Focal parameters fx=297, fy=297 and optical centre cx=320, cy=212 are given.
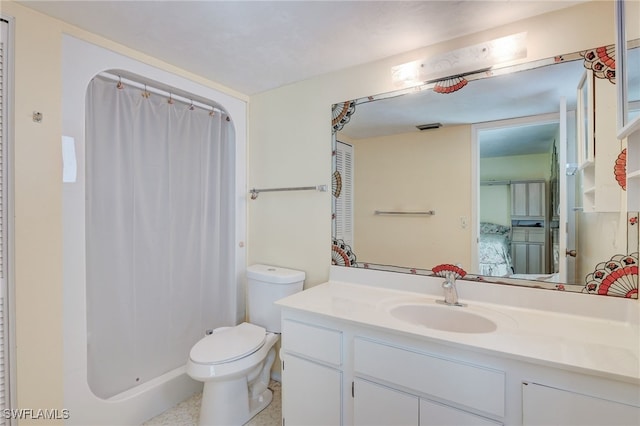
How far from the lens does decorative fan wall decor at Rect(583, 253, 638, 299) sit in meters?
1.19

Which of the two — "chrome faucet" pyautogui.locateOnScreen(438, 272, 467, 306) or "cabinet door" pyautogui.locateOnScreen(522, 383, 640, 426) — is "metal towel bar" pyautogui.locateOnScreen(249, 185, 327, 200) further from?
"cabinet door" pyautogui.locateOnScreen(522, 383, 640, 426)

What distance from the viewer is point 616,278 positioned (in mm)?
1212

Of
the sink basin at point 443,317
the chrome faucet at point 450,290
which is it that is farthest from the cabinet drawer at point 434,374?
the chrome faucet at point 450,290

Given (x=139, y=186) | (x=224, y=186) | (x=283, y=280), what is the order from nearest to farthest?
1. (x=139, y=186)
2. (x=283, y=280)
3. (x=224, y=186)

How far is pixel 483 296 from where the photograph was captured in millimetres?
1470

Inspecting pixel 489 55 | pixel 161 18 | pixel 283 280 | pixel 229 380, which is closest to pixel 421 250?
pixel 283 280

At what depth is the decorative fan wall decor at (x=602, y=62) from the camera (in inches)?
47.6

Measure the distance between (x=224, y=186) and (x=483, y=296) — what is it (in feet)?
6.01

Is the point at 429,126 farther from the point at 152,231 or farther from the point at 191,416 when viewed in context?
the point at 191,416

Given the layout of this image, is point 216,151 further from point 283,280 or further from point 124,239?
point 283,280

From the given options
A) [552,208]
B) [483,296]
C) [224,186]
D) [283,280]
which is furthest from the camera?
[224,186]

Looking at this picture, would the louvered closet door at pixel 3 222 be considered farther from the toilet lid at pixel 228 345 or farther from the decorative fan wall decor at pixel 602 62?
the decorative fan wall decor at pixel 602 62

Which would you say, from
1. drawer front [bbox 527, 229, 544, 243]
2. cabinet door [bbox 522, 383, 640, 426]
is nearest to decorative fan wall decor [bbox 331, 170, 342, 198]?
drawer front [bbox 527, 229, 544, 243]

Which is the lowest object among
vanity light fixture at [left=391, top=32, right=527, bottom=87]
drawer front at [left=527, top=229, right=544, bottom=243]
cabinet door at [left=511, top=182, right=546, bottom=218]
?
drawer front at [left=527, top=229, right=544, bottom=243]
